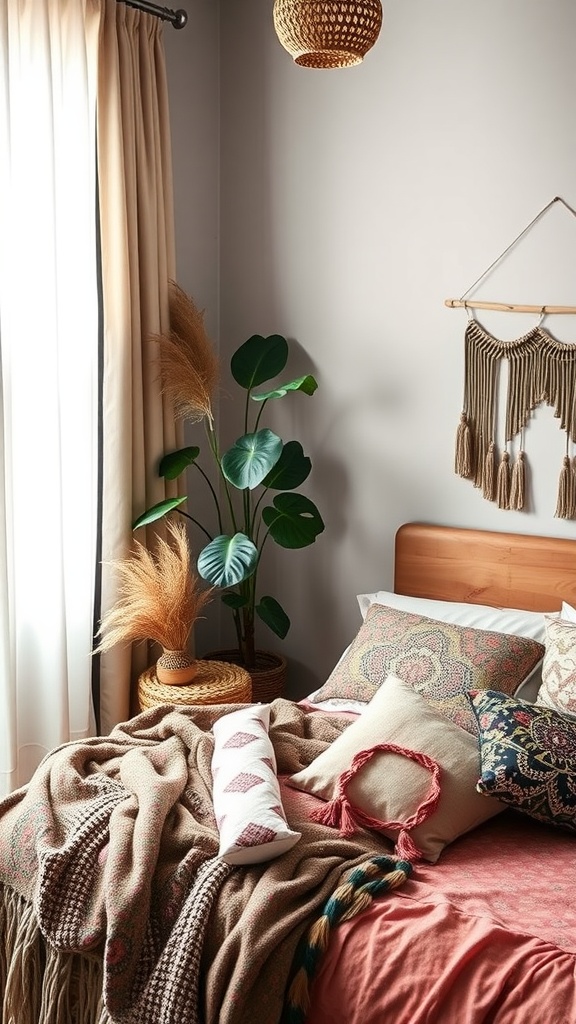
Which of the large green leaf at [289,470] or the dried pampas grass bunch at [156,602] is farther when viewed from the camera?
the large green leaf at [289,470]

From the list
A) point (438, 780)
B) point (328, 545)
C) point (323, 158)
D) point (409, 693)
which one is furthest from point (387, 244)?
point (438, 780)

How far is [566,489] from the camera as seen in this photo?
3.21 metres

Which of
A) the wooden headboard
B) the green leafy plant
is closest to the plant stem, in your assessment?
the green leafy plant

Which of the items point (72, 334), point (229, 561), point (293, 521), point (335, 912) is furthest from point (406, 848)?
point (72, 334)

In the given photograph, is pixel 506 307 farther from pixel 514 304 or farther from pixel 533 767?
pixel 533 767

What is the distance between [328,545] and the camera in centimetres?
386

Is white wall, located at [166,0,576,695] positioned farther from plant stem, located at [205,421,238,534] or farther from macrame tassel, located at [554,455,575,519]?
plant stem, located at [205,421,238,534]

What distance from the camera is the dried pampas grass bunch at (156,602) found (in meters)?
3.34

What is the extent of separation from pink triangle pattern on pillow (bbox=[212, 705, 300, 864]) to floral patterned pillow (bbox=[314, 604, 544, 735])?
18.4 inches

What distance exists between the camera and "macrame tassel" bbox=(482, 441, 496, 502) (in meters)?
3.38

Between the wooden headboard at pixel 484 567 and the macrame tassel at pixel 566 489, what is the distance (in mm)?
96

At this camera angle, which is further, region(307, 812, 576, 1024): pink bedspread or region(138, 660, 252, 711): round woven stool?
region(138, 660, 252, 711): round woven stool

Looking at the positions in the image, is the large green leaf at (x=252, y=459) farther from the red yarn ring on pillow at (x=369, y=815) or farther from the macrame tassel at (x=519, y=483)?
the red yarn ring on pillow at (x=369, y=815)

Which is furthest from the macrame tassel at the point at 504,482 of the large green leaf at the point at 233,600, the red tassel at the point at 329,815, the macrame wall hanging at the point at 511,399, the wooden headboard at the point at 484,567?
the red tassel at the point at 329,815
